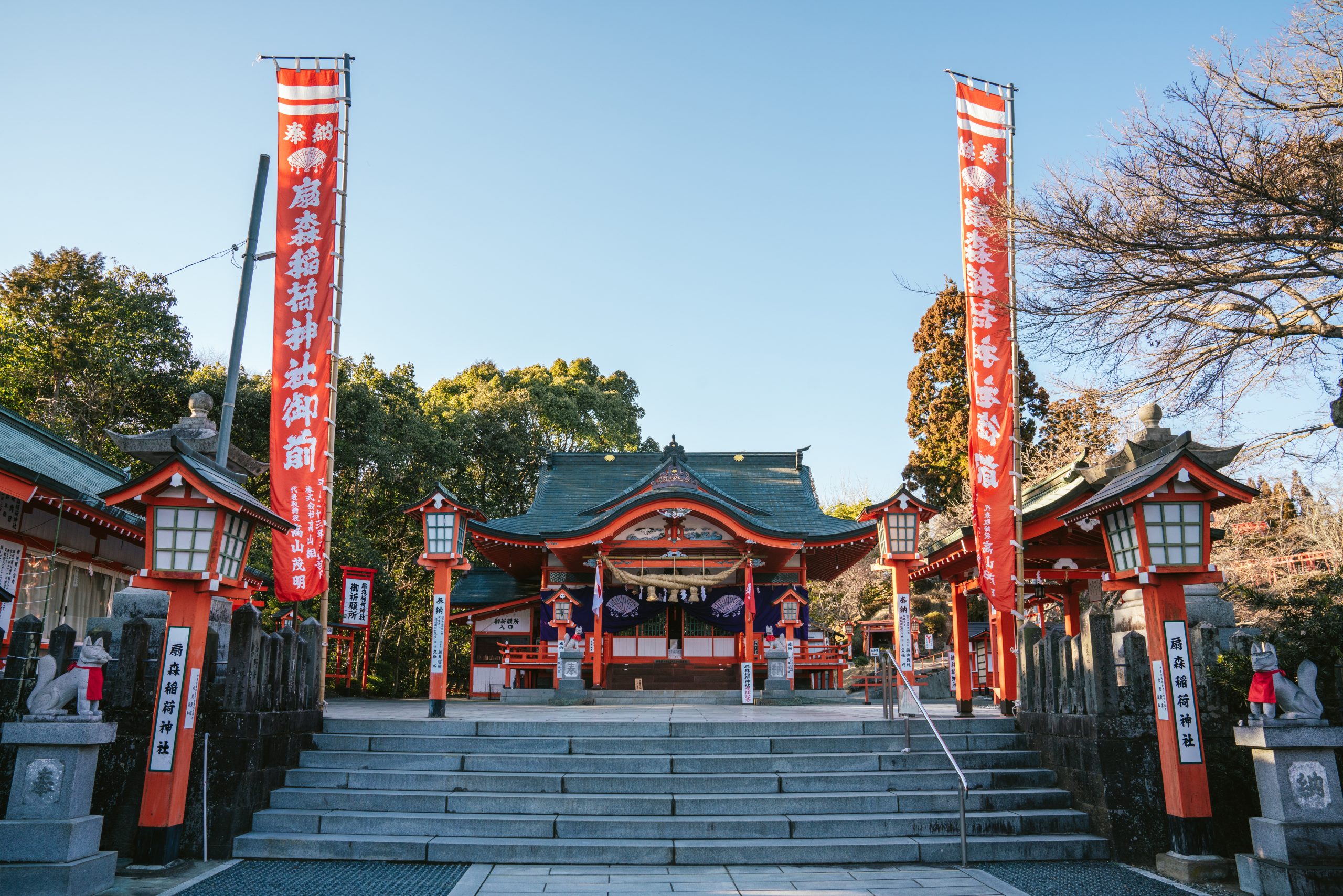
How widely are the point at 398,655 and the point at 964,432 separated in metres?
19.4

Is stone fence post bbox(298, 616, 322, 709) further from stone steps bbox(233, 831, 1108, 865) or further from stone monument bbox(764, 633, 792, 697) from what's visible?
stone monument bbox(764, 633, 792, 697)

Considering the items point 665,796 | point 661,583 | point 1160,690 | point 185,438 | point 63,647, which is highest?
point 185,438

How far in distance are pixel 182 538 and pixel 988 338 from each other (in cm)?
931

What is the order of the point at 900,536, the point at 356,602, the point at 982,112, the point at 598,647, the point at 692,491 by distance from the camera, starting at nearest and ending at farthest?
the point at 982,112 < the point at 900,536 < the point at 692,491 < the point at 598,647 < the point at 356,602

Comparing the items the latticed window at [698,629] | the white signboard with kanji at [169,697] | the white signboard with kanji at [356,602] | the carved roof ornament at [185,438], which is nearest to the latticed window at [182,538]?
the white signboard with kanji at [169,697]

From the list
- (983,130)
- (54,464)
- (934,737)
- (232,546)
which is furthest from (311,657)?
(983,130)

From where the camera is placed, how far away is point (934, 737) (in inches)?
352

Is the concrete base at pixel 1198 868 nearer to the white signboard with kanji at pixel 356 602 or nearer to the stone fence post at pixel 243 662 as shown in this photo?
the stone fence post at pixel 243 662

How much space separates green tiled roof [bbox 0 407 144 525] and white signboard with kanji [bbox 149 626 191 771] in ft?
8.96

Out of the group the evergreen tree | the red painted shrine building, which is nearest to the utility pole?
the red painted shrine building

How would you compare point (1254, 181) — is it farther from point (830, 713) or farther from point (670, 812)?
point (830, 713)

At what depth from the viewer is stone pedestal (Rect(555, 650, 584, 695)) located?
16.1m

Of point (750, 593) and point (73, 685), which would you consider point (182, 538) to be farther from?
point (750, 593)

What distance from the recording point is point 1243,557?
16.6 metres
